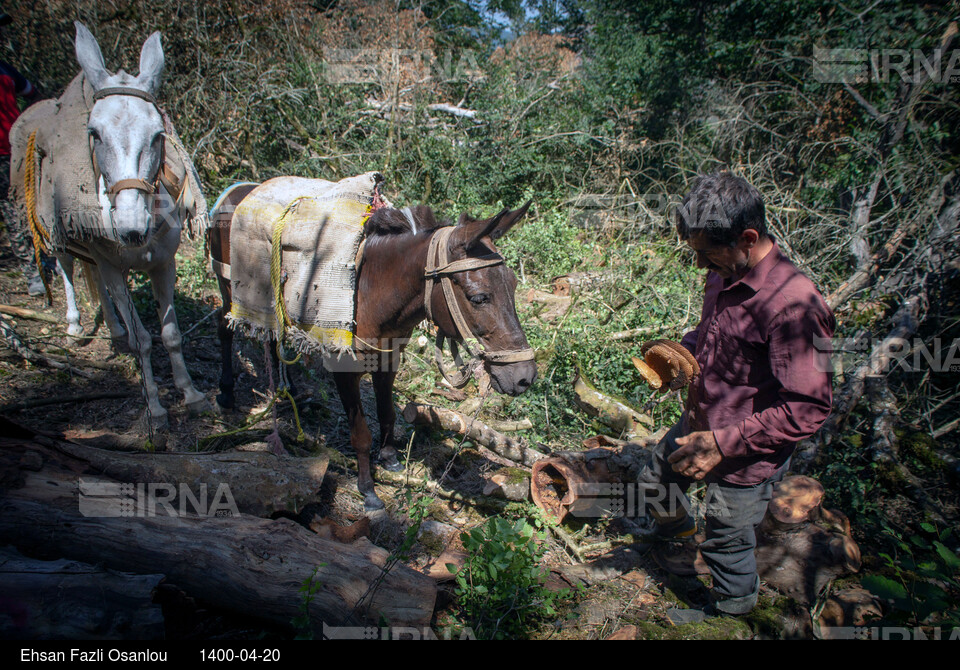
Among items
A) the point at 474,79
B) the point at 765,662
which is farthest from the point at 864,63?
the point at 765,662

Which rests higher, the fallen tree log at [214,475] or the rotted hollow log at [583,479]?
the fallen tree log at [214,475]

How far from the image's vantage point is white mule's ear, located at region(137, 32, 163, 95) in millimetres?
3332

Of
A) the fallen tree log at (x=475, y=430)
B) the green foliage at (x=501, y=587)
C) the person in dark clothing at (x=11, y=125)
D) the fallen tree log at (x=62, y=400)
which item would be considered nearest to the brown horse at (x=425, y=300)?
the fallen tree log at (x=475, y=430)

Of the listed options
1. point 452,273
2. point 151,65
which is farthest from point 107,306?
point 452,273

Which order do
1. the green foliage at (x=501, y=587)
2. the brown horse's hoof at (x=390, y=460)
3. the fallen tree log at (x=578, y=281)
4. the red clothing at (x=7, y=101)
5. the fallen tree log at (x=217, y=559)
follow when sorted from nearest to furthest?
the fallen tree log at (x=217, y=559) < the green foliage at (x=501, y=587) < the brown horse's hoof at (x=390, y=460) < the red clothing at (x=7, y=101) < the fallen tree log at (x=578, y=281)

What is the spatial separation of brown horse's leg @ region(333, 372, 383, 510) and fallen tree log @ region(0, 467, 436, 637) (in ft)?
3.53

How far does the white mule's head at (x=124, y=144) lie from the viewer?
2.92 meters

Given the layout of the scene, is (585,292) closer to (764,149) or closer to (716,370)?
(716,370)

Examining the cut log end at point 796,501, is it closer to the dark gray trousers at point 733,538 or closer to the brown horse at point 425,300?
the dark gray trousers at point 733,538

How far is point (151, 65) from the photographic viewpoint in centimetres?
338

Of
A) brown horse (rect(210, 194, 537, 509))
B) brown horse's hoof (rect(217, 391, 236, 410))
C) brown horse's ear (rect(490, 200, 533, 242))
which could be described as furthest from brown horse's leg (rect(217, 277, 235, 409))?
brown horse's ear (rect(490, 200, 533, 242))

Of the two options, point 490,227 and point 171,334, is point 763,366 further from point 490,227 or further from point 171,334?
point 171,334

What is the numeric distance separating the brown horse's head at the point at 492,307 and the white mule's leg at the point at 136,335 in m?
2.67

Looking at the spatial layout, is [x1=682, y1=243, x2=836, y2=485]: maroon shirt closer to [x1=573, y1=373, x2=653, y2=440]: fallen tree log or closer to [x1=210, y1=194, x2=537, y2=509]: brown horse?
[x1=210, y1=194, x2=537, y2=509]: brown horse
